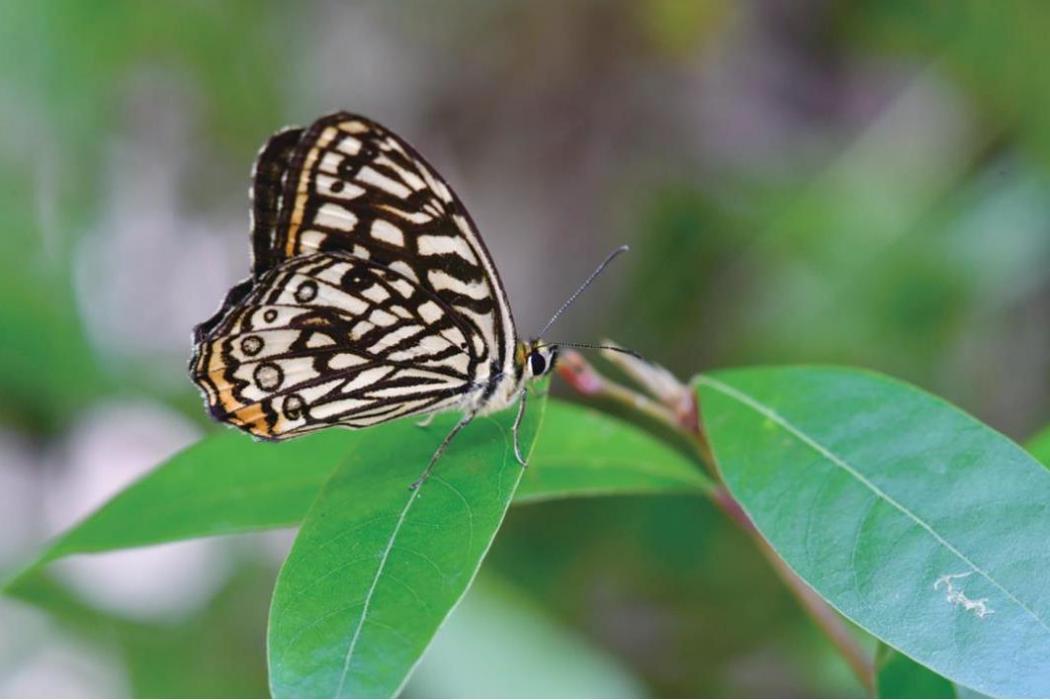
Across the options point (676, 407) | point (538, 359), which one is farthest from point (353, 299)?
point (676, 407)

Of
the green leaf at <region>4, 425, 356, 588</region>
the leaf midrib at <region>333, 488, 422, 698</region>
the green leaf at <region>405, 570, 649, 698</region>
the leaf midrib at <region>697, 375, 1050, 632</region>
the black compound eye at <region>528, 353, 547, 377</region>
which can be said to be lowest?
the green leaf at <region>405, 570, 649, 698</region>

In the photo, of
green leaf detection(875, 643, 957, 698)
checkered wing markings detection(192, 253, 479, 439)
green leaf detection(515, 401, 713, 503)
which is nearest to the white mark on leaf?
green leaf detection(875, 643, 957, 698)

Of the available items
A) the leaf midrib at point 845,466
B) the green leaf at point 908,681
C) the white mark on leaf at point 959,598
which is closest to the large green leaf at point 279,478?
the leaf midrib at point 845,466

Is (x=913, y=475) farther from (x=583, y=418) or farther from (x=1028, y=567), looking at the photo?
(x=583, y=418)

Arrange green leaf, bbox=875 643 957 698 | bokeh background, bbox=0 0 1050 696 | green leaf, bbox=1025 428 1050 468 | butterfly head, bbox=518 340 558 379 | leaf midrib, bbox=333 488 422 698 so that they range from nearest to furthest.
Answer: leaf midrib, bbox=333 488 422 698
green leaf, bbox=875 643 957 698
green leaf, bbox=1025 428 1050 468
butterfly head, bbox=518 340 558 379
bokeh background, bbox=0 0 1050 696

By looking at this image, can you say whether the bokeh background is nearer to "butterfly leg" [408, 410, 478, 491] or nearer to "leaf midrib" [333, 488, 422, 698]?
"butterfly leg" [408, 410, 478, 491]

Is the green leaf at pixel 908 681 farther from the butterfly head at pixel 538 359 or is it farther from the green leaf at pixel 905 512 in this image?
the butterfly head at pixel 538 359
